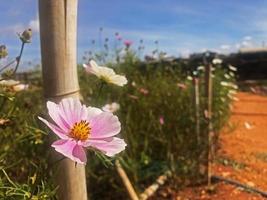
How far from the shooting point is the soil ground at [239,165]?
14.6 ft

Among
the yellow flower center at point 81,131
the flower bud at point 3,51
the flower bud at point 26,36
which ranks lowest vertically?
the yellow flower center at point 81,131

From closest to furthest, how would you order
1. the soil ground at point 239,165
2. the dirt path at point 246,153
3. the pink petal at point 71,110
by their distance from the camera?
1. the pink petal at point 71,110
2. the soil ground at point 239,165
3. the dirt path at point 246,153

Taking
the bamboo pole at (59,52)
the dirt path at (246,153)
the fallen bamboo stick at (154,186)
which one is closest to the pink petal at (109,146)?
the bamboo pole at (59,52)

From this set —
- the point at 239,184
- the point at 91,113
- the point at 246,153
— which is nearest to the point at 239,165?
the point at 246,153

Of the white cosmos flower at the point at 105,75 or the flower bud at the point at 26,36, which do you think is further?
the white cosmos flower at the point at 105,75

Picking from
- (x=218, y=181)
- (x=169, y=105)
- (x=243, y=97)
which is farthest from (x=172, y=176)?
(x=243, y=97)

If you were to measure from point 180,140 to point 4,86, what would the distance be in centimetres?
333

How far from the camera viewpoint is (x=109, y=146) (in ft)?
3.59

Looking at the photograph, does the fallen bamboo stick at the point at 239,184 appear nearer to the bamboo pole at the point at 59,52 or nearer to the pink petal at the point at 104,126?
the bamboo pole at the point at 59,52

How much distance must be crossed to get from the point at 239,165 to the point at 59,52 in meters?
3.97

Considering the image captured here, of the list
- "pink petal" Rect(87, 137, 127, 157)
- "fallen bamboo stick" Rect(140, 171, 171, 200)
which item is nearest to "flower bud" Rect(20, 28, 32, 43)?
"pink petal" Rect(87, 137, 127, 157)

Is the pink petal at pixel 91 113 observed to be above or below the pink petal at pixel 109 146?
above

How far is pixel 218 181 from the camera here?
4656 millimetres

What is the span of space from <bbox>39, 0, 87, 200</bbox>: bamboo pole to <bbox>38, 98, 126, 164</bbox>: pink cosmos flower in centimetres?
30
